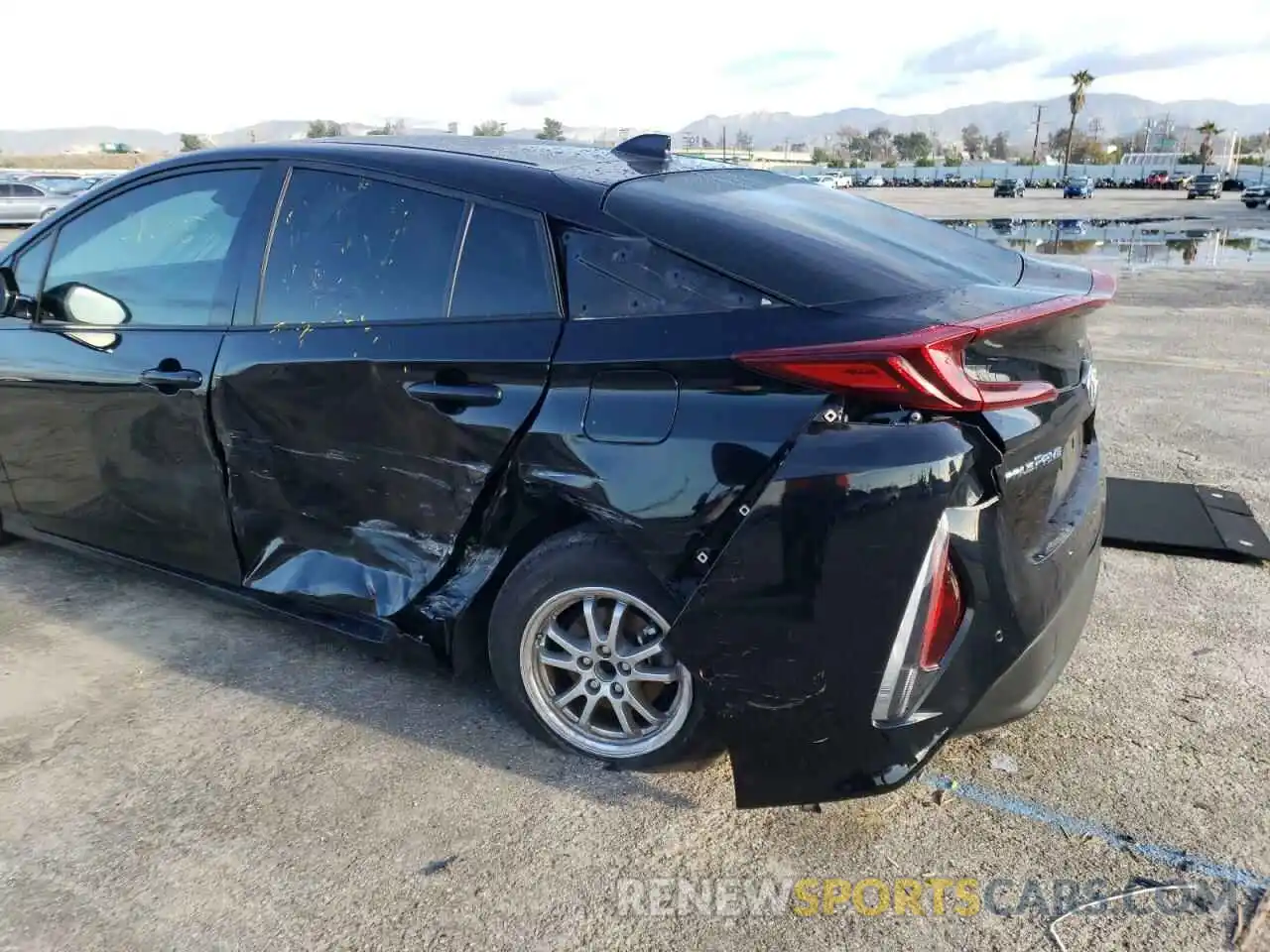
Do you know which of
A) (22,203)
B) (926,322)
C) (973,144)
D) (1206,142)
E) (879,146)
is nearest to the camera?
(926,322)

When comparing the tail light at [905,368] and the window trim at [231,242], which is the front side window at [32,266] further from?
the tail light at [905,368]

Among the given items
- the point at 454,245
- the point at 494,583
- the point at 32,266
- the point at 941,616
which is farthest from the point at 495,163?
the point at 32,266

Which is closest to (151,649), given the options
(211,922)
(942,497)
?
(211,922)

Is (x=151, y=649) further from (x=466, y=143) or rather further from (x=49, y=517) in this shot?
(x=466, y=143)

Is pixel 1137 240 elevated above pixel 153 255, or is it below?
below

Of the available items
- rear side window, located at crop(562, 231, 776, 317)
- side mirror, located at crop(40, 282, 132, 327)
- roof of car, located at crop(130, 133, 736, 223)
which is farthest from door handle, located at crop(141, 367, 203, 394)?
rear side window, located at crop(562, 231, 776, 317)

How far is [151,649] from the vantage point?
362 centimetres

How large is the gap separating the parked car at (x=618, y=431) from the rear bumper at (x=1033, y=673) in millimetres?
13

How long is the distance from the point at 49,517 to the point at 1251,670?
4.66m

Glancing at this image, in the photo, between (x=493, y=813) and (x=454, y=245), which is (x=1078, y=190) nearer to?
(x=454, y=245)

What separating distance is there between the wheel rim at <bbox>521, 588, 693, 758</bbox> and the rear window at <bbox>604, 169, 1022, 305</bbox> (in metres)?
0.93

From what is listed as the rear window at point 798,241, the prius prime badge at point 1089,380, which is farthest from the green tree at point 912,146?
the prius prime badge at point 1089,380

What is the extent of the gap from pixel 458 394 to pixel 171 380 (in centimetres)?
126

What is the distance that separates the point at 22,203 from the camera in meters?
26.5
